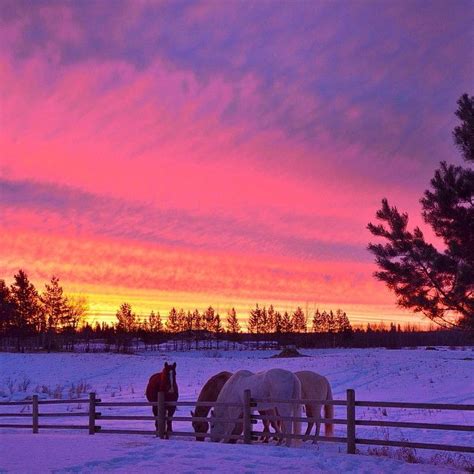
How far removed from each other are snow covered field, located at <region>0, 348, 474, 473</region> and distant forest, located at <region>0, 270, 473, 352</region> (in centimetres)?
3370

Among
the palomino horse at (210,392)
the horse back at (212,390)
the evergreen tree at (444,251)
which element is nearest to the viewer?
the evergreen tree at (444,251)

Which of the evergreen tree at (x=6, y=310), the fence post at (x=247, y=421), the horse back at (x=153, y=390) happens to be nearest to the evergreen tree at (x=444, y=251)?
the fence post at (x=247, y=421)

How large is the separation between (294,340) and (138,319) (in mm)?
35084

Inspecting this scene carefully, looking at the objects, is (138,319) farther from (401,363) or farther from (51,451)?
(51,451)

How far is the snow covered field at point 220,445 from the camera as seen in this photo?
9.98 m

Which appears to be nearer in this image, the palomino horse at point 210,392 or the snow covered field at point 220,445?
the snow covered field at point 220,445

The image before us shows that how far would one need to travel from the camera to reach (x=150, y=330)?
138 metres

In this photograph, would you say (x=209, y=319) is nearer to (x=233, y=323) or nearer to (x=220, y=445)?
(x=233, y=323)

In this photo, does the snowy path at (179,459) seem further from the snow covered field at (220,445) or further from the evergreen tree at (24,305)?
the evergreen tree at (24,305)

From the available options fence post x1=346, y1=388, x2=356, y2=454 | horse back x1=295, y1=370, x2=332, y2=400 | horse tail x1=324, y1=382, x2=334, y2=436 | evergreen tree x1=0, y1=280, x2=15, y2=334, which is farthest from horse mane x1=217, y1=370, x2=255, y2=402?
evergreen tree x1=0, y1=280, x2=15, y2=334

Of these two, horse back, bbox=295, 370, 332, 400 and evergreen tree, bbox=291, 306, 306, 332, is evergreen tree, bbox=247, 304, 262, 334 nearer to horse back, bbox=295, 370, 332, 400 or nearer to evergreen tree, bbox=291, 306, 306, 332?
evergreen tree, bbox=291, 306, 306, 332

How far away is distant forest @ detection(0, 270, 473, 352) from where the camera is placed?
75.9m

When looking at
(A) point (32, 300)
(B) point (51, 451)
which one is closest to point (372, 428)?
(B) point (51, 451)

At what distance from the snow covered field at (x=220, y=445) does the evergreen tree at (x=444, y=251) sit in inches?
114
